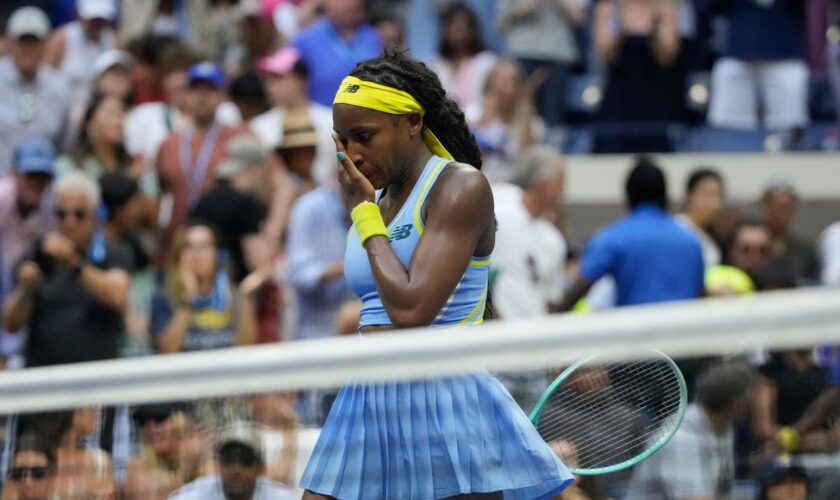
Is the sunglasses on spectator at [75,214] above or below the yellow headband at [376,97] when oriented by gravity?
above

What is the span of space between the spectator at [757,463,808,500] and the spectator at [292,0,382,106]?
23.2 feet

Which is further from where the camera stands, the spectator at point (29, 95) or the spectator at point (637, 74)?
the spectator at point (637, 74)

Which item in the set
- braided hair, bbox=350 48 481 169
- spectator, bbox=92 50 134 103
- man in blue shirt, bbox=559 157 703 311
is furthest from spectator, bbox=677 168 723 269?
braided hair, bbox=350 48 481 169

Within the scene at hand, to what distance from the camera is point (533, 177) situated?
28.6 feet

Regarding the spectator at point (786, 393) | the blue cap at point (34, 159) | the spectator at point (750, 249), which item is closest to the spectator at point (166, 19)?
the blue cap at point (34, 159)

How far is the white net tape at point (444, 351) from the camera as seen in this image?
3.31 m

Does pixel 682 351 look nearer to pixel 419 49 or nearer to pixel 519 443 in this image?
pixel 519 443

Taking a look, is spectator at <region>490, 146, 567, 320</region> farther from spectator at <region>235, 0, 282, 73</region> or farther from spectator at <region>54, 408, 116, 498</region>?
spectator at <region>54, 408, 116, 498</region>

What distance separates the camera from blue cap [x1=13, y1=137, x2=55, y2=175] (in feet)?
29.1

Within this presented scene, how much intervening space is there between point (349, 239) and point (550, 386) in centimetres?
68

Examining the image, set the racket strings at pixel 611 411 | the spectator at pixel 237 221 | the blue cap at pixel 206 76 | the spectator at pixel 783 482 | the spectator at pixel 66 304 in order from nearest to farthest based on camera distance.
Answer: the spectator at pixel 783 482 < the racket strings at pixel 611 411 < the spectator at pixel 66 304 < the spectator at pixel 237 221 < the blue cap at pixel 206 76

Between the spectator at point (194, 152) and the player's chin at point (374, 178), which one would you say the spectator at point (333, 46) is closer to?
the spectator at point (194, 152)

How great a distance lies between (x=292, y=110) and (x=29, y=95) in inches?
69.9

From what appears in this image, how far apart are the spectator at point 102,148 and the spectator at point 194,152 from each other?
15 centimetres
